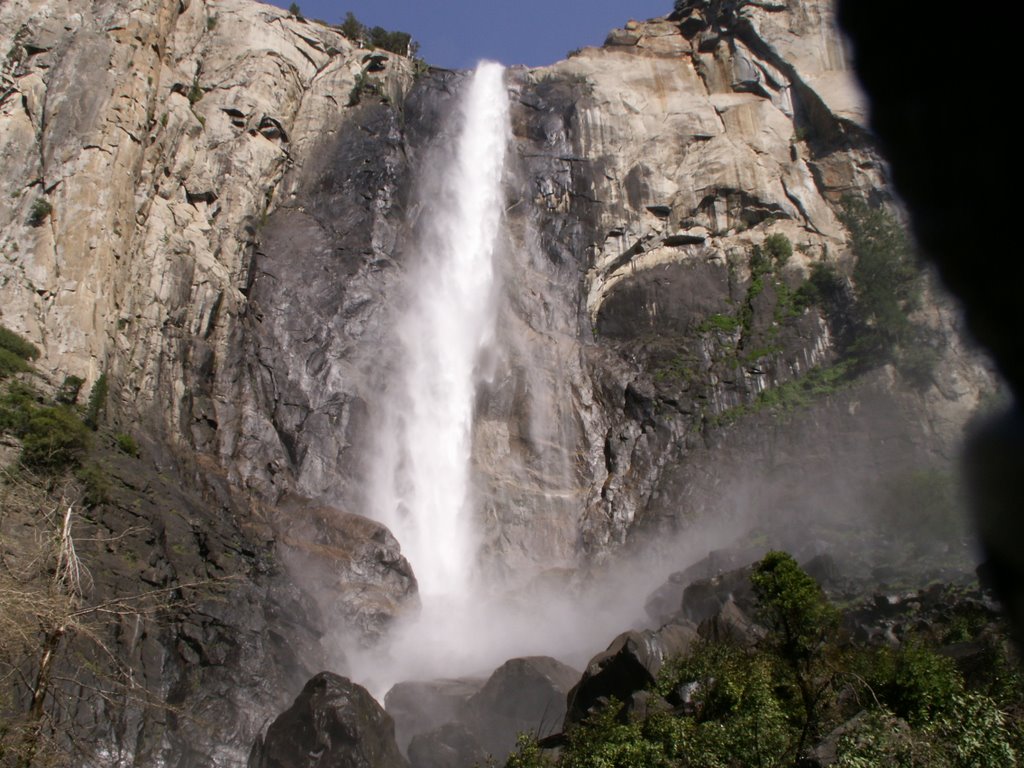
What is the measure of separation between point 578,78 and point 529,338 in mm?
16871

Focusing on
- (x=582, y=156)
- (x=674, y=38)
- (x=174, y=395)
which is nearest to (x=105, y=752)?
(x=174, y=395)

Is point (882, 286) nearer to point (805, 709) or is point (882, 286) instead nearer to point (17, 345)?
point (805, 709)

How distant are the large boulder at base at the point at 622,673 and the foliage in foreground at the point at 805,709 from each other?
7.46 ft

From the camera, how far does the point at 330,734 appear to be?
15.9 meters

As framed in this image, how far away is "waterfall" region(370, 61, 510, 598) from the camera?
30078 millimetres

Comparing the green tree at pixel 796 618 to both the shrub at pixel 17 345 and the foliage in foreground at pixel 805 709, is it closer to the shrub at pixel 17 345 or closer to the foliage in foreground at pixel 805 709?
the foliage in foreground at pixel 805 709

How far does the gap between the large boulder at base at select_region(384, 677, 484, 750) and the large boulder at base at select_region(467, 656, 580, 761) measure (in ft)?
2.27

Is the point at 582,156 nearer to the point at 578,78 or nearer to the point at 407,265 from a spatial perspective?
the point at 578,78

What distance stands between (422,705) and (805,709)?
36.9ft

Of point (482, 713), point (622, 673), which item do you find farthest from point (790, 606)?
point (482, 713)

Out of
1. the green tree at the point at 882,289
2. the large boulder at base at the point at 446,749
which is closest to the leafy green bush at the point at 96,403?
the large boulder at base at the point at 446,749

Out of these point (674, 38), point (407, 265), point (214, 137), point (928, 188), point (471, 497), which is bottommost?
point (928, 188)

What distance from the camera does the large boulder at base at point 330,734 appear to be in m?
15.7

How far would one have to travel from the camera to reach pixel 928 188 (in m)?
5.10
